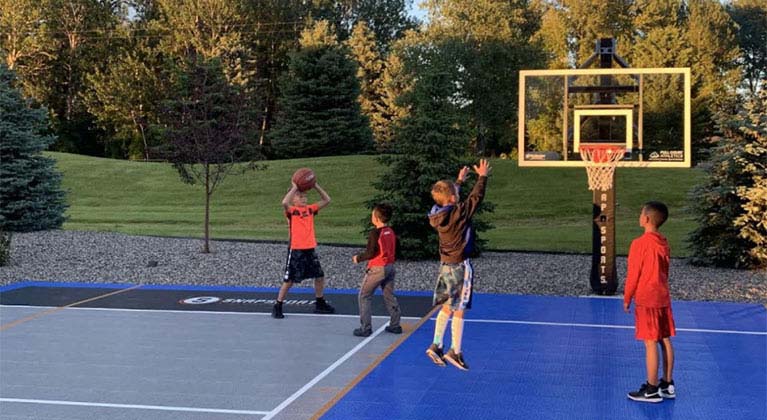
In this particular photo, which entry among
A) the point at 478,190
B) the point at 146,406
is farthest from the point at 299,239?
the point at 146,406

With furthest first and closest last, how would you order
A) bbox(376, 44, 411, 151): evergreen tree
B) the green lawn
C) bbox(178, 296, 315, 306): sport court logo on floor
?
bbox(376, 44, 411, 151): evergreen tree
the green lawn
bbox(178, 296, 315, 306): sport court logo on floor

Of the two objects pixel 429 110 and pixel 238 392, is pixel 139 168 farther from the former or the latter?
pixel 238 392

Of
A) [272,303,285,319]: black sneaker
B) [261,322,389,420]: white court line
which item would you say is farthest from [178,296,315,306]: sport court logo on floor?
[261,322,389,420]: white court line

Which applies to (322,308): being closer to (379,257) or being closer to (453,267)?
(379,257)

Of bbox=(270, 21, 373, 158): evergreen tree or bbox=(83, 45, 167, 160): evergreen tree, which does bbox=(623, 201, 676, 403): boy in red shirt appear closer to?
bbox=(270, 21, 373, 158): evergreen tree

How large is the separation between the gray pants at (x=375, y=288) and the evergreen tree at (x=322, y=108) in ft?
118

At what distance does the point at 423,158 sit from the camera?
1820cm

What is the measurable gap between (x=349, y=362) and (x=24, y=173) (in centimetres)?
1870

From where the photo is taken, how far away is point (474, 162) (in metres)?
19.2

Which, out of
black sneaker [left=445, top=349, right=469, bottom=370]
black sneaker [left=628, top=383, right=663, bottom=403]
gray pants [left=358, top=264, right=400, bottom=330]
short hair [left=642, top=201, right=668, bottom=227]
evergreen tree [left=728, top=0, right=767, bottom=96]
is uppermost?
evergreen tree [left=728, top=0, right=767, bottom=96]

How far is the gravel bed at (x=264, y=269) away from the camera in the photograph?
14805mm

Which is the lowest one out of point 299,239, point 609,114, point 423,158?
point 299,239

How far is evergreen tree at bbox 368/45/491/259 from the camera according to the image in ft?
59.5

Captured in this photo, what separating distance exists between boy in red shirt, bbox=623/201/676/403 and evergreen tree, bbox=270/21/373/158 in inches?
1537
